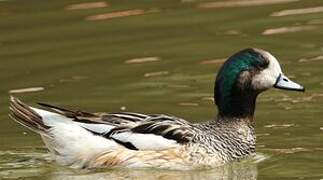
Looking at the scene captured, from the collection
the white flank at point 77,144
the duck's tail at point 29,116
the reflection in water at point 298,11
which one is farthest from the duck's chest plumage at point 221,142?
the reflection in water at point 298,11

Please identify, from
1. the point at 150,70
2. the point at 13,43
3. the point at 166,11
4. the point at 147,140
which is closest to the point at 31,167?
the point at 147,140

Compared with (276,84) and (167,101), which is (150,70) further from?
(276,84)

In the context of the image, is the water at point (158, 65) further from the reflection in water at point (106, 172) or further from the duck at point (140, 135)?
the duck at point (140, 135)

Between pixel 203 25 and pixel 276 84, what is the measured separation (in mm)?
5060

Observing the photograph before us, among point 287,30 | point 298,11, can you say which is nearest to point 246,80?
point 287,30

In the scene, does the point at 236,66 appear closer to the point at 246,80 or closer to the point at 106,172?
the point at 246,80

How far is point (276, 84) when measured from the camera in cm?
1272

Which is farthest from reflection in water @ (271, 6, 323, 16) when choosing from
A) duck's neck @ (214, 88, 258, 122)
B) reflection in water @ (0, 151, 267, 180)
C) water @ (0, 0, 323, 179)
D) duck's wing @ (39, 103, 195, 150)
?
duck's wing @ (39, 103, 195, 150)

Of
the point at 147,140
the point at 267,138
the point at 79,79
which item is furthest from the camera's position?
the point at 79,79

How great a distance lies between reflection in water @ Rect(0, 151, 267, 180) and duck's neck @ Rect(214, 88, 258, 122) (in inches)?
15.7

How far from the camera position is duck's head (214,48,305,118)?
1272cm

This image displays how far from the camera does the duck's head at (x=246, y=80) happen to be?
12.7 m

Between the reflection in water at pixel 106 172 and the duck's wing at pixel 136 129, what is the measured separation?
0.23 meters

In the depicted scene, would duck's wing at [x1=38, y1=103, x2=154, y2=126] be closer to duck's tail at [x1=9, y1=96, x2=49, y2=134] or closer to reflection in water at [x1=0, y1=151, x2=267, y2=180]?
duck's tail at [x1=9, y1=96, x2=49, y2=134]
